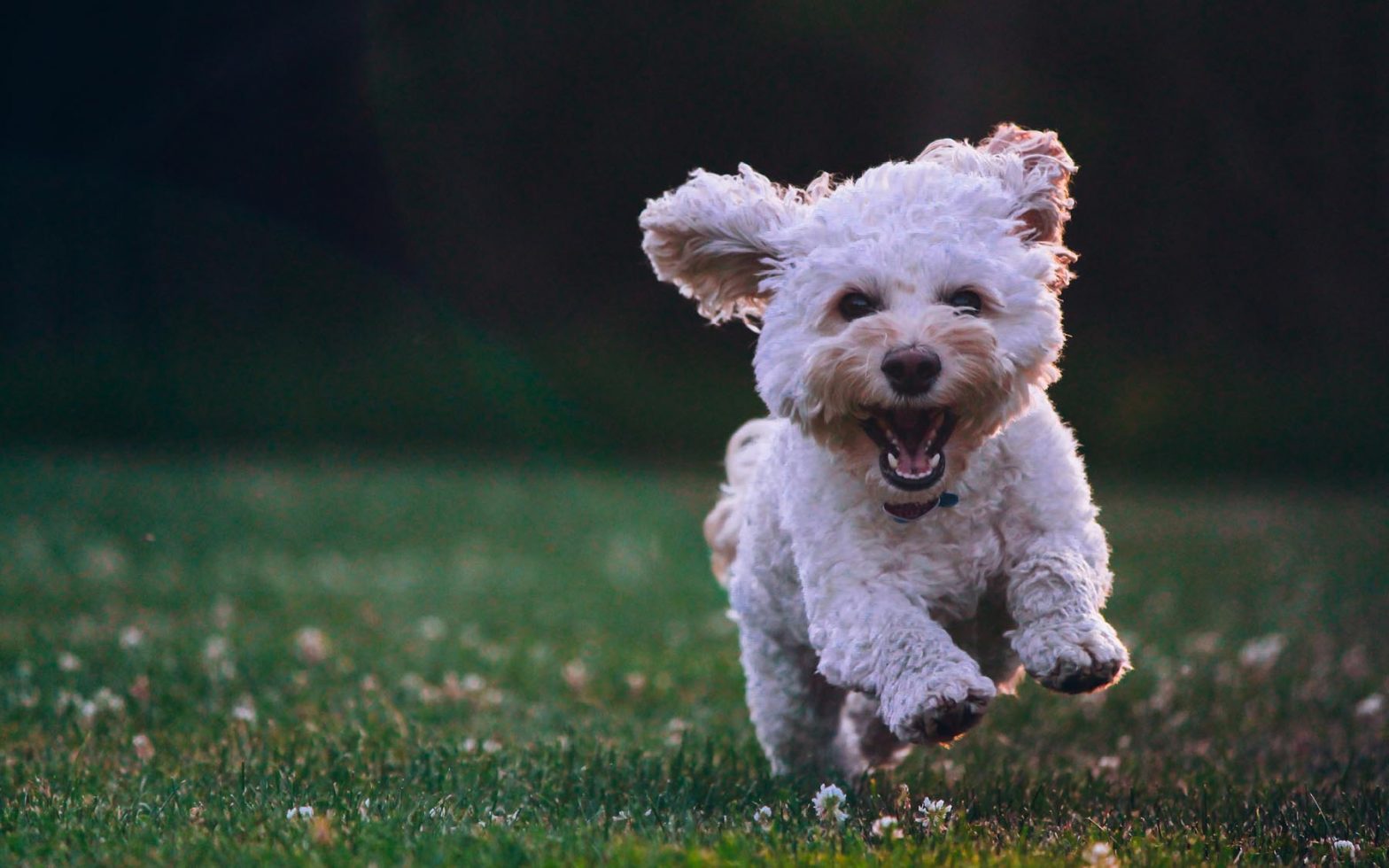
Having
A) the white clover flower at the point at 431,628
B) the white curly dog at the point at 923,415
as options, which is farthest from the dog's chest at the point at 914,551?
the white clover flower at the point at 431,628

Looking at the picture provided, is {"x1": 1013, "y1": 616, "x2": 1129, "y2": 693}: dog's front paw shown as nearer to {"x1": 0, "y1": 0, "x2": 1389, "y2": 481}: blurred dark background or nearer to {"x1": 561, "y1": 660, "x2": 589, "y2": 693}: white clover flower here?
{"x1": 561, "y1": 660, "x2": 589, "y2": 693}: white clover flower

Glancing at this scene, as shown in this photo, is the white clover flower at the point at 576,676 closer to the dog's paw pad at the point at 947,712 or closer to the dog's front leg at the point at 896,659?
the dog's front leg at the point at 896,659

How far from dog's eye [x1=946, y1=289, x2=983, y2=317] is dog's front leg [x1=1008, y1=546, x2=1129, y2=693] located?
0.62m

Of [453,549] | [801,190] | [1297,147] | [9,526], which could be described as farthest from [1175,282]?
[801,190]

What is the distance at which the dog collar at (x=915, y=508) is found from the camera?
3.66 meters

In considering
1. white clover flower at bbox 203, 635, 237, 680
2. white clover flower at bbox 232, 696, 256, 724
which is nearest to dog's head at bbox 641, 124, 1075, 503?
white clover flower at bbox 232, 696, 256, 724

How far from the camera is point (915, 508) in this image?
366cm

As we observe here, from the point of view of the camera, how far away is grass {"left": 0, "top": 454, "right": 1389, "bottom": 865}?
11.5ft

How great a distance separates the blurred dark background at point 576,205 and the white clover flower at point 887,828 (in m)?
14.1

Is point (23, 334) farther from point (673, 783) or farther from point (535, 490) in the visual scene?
point (673, 783)

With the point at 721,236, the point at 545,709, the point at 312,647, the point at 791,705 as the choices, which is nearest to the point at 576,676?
the point at 545,709

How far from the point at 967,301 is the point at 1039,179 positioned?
0.53 metres

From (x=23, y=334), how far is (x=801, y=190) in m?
17.4

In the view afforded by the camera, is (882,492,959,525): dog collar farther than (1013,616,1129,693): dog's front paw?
Yes
